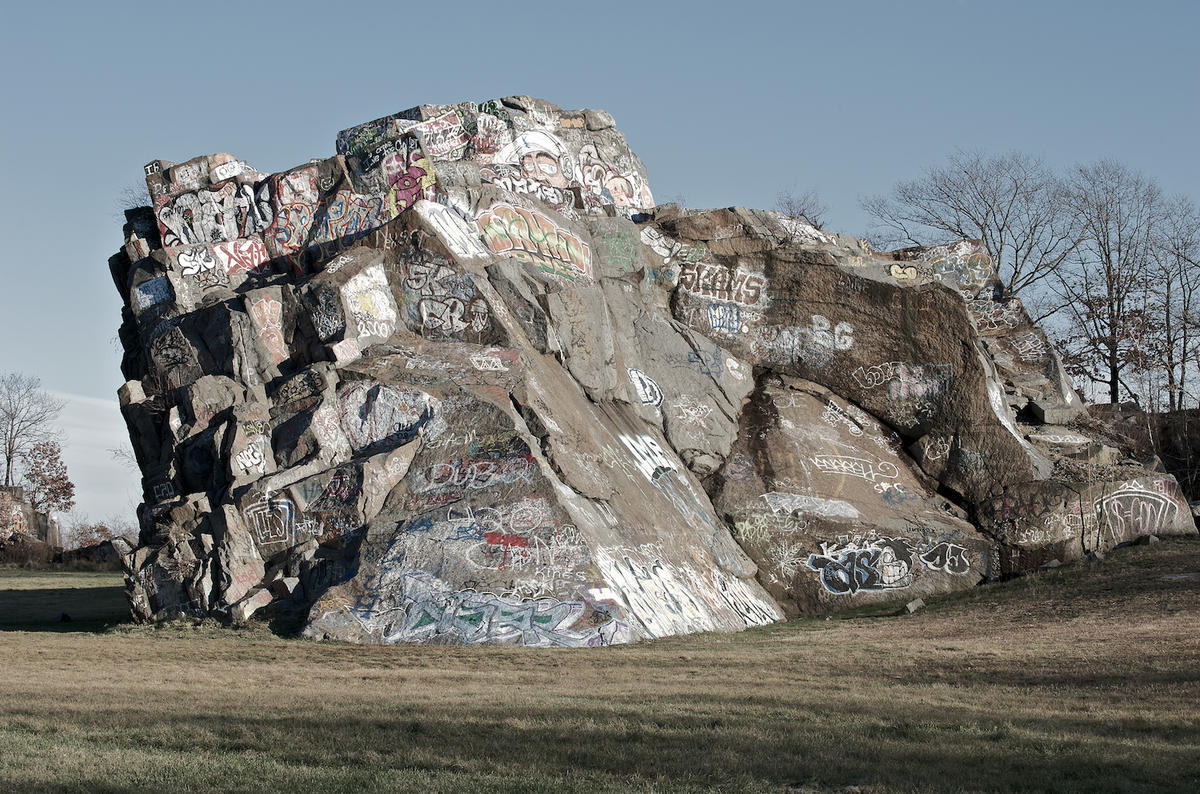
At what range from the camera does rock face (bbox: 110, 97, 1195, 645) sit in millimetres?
18797

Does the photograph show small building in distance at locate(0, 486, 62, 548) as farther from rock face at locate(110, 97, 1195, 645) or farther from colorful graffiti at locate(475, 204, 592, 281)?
colorful graffiti at locate(475, 204, 592, 281)

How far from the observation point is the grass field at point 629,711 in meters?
8.35

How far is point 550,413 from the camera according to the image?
21.2 meters

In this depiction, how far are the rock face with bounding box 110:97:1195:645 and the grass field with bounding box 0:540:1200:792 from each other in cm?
160

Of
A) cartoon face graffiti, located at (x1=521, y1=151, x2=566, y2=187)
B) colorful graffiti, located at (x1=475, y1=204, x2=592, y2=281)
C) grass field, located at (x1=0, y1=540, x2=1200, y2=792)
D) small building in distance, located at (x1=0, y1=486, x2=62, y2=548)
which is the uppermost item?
cartoon face graffiti, located at (x1=521, y1=151, x2=566, y2=187)

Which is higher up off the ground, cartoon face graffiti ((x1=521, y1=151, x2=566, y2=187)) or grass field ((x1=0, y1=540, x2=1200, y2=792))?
cartoon face graffiti ((x1=521, y1=151, x2=566, y2=187))

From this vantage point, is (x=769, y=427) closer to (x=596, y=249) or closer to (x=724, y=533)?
(x=724, y=533)

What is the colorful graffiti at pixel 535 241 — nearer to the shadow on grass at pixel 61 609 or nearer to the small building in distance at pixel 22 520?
the shadow on grass at pixel 61 609

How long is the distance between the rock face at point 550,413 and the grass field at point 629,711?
5.24ft

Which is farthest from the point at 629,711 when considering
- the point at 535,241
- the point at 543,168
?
the point at 543,168

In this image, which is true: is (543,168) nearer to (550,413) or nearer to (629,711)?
(550,413)

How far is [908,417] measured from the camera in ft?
87.1

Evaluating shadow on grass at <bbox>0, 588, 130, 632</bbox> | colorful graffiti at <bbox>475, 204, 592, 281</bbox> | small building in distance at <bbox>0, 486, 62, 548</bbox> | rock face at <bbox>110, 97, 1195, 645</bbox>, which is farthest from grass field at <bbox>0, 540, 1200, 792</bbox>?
small building in distance at <bbox>0, 486, 62, 548</bbox>

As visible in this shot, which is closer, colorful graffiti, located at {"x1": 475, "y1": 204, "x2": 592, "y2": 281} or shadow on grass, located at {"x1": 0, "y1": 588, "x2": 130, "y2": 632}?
shadow on grass, located at {"x1": 0, "y1": 588, "x2": 130, "y2": 632}
